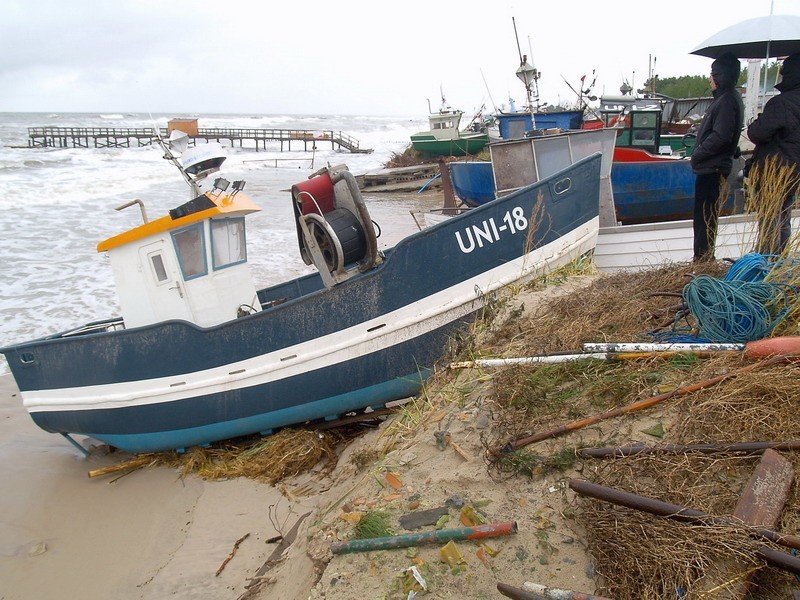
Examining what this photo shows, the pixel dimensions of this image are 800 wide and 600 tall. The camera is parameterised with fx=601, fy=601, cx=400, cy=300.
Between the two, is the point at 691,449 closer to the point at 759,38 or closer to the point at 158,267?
the point at 759,38

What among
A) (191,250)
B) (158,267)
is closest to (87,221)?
(158,267)

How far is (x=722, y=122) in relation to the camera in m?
4.93

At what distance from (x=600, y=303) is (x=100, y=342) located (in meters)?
4.28

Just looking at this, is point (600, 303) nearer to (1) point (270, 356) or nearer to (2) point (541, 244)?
(2) point (541, 244)

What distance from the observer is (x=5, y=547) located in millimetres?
4656

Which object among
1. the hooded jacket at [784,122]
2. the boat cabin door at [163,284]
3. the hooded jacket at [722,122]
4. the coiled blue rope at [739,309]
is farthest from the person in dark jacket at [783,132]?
the boat cabin door at [163,284]

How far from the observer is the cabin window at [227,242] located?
5.77 m

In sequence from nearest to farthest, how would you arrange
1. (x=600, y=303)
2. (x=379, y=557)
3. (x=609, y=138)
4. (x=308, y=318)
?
(x=379, y=557) → (x=600, y=303) → (x=308, y=318) → (x=609, y=138)

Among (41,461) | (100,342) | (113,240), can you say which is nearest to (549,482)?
(100,342)

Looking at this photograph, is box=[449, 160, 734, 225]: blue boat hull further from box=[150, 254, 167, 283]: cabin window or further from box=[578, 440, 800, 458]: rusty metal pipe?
box=[578, 440, 800, 458]: rusty metal pipe

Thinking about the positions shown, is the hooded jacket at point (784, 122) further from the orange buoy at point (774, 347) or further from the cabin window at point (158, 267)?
the cabin window at point (158, 267)

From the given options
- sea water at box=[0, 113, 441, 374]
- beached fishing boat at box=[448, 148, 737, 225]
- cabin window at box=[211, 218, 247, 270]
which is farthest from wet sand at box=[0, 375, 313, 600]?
beached fishing boat at box=[448, 148, 737, 225]

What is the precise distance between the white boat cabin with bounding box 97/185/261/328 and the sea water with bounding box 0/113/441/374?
83cm

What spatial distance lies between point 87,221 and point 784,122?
1807cm
